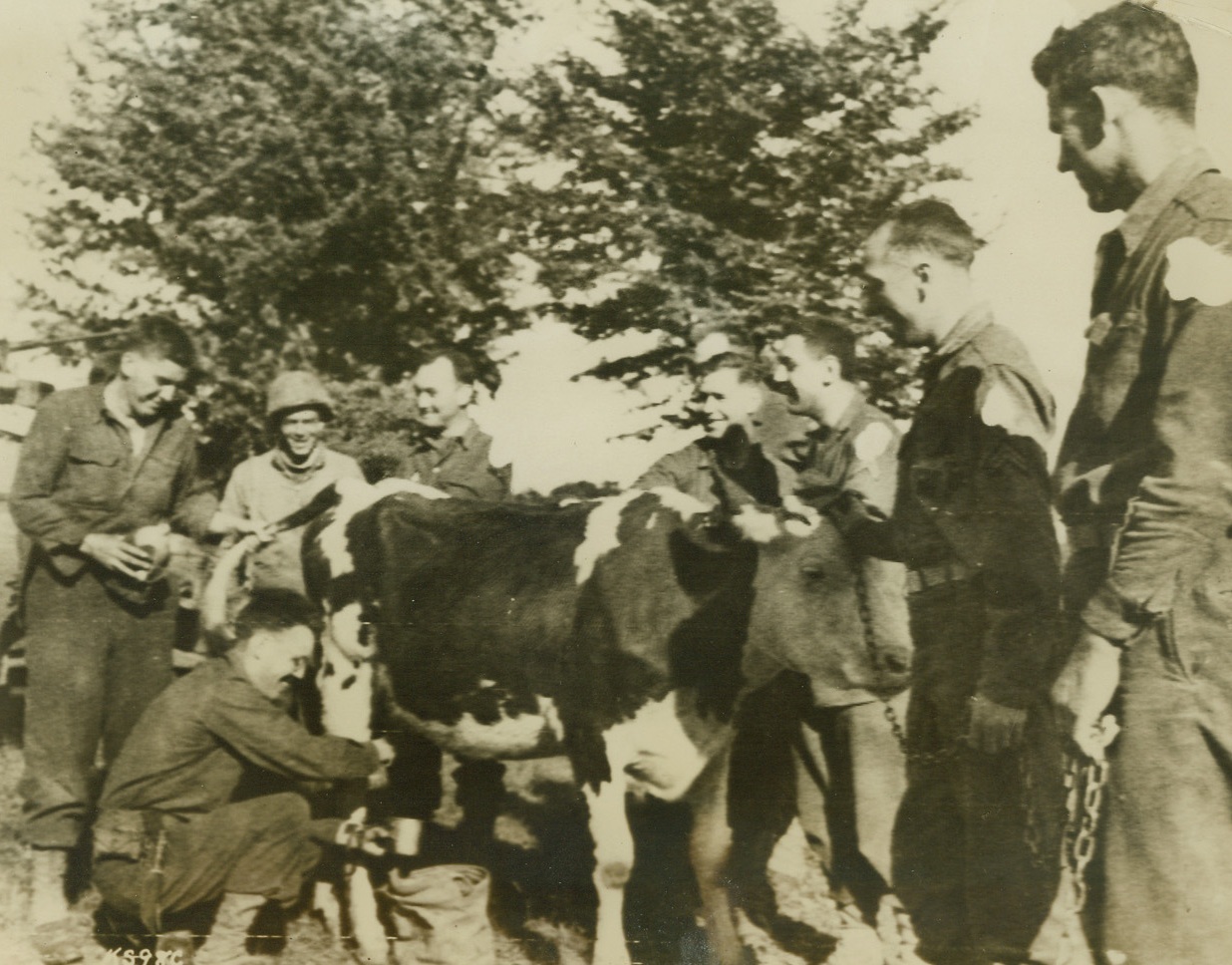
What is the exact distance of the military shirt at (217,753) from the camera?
456 centimetres

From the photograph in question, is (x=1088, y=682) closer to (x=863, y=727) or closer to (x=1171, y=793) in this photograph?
(x=1171, y=793)

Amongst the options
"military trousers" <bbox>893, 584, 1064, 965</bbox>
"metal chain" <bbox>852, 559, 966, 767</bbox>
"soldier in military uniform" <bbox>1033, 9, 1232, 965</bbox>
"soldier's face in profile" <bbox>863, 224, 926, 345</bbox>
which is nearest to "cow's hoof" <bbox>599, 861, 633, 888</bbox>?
"military trousers" <bbox>893, 584, 1064, 965</bbox>

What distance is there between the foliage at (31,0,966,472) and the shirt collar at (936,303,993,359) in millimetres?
160

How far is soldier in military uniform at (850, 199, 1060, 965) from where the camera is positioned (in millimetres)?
4480

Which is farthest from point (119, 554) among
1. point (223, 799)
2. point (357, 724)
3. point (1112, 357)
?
point (1112, 357)

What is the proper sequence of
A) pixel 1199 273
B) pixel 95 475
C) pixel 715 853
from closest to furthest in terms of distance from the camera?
pixel 715 853, pixel 1199 273, pixel 95 475

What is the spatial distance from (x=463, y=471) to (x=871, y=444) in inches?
60.7

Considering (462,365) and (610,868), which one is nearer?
A: (610,868)

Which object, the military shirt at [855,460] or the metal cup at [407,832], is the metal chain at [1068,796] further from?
the metal cup at [407,832]

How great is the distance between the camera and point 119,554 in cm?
464

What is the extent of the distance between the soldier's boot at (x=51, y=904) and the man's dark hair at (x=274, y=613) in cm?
111

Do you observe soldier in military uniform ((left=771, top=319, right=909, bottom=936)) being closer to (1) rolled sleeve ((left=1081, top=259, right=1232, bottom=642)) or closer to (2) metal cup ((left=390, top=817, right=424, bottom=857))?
(1) rolled sleeve ((left=1081, top=259, right=1232, bottom=642))

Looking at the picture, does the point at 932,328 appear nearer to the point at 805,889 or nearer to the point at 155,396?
the point at 805,889

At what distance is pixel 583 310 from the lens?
4699 mm
